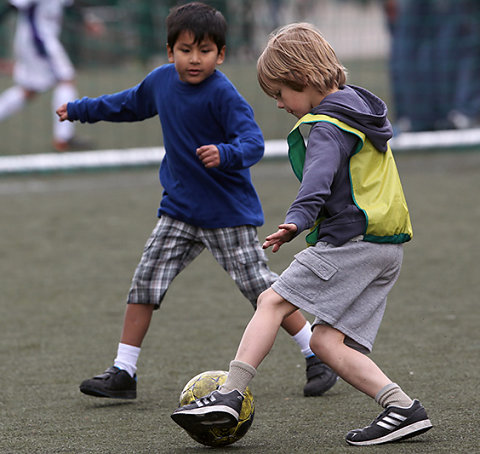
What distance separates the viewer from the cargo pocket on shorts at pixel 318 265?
3.27 meters

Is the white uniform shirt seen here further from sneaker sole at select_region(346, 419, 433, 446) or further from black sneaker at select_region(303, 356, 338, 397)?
sneaker sole at select_region(346, 419, 433, 446)

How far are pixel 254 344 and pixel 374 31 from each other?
14.0 meters

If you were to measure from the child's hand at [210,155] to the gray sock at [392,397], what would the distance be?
38.6 inches

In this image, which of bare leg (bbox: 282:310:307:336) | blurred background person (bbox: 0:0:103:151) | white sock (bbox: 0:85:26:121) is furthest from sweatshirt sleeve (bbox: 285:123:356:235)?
white sock (bbox: 0:85:26:121)

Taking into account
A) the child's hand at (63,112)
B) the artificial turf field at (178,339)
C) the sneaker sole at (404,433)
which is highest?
the child's hand at (63,112)

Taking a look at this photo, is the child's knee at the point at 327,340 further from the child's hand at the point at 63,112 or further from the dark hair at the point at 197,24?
the child's hand at the point at 63,112

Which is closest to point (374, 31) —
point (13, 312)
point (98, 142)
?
point (98, 142)

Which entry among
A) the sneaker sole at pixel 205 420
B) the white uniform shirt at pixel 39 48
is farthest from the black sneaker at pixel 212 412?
the white uniform shirt at pixel 39 48

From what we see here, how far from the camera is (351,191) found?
3312 mm

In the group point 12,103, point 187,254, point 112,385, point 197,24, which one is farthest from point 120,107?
point 12,103

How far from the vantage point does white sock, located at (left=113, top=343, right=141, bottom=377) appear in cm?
407

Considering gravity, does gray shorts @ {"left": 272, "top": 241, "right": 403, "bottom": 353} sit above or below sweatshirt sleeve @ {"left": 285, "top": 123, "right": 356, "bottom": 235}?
below

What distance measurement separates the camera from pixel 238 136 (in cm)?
387

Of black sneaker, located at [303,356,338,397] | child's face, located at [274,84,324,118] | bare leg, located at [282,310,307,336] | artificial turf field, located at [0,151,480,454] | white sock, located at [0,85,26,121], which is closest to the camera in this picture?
child's face, located at [274,84,324,118]
